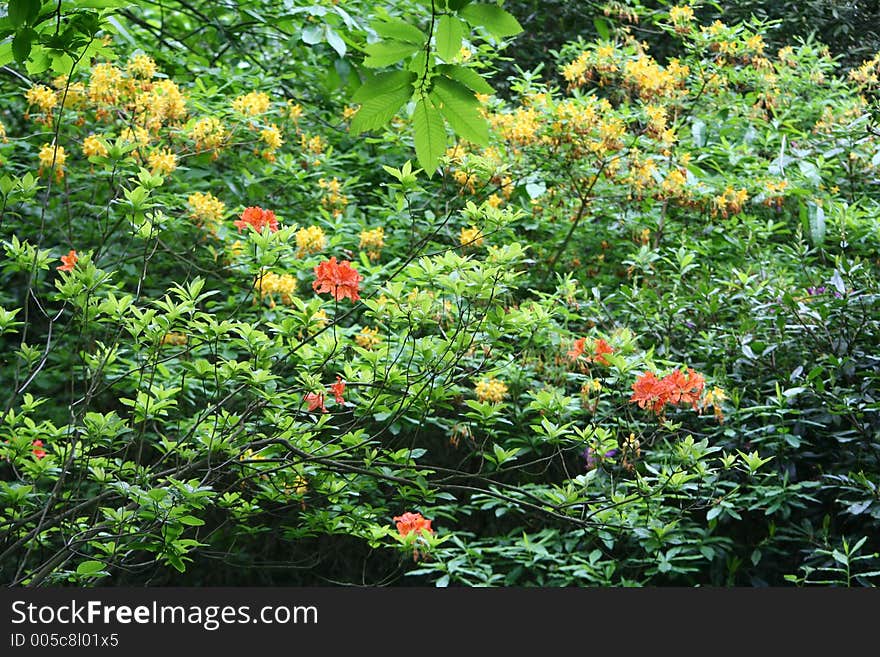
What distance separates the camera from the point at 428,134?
1498mm

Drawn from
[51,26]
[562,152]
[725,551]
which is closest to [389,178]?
[562,152]

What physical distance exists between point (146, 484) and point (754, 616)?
1603mm

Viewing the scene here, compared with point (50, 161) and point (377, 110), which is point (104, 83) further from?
point (377, 110)

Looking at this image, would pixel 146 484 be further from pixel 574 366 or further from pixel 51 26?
pixel 574 366

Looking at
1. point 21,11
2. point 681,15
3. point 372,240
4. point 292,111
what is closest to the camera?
point 21,11

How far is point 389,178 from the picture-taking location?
14.5 feet

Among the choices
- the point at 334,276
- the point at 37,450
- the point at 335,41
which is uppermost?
the point at 335,41

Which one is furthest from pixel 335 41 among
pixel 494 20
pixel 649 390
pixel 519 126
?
pixel 494 20

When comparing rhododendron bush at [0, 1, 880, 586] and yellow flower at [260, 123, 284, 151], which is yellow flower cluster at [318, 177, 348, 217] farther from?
yellow flower at [260, 123, 284, 151]

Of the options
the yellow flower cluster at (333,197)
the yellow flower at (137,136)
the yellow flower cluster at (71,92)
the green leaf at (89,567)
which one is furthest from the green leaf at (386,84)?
the yellow flower cluster at (333,197)

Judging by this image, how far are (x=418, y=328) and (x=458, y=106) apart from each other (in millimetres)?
1600

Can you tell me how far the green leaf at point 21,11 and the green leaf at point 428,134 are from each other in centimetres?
68

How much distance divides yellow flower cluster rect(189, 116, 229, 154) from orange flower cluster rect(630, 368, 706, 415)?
1.60m

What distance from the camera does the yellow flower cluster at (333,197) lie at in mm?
3842
